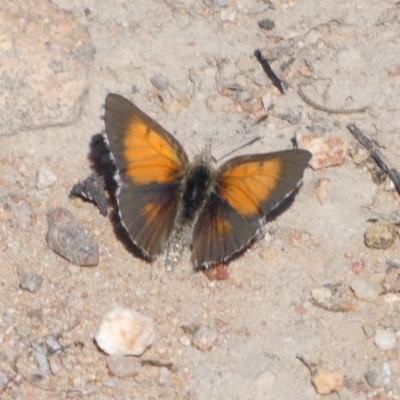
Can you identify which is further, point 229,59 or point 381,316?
point 229,59

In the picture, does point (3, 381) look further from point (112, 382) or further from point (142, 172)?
point (142, 172)

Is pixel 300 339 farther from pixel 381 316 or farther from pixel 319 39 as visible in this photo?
pixel 319 39

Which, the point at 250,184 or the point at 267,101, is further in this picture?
the point at 267,101

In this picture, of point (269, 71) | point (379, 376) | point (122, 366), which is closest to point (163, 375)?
point (122, 366)

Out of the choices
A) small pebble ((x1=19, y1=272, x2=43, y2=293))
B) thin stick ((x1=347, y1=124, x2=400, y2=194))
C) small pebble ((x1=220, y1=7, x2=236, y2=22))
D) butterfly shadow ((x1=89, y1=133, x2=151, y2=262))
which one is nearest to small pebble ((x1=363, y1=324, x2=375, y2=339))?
thin stick ((x1=347, y1=124, x2=400, y2=194))

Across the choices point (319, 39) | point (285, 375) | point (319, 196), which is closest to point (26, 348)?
point (285, 375)

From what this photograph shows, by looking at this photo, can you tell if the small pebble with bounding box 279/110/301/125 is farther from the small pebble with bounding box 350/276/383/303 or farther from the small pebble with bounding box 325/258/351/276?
the small pebble with bounding box 350/276/383/303

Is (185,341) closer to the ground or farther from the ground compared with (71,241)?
closer to the ground
